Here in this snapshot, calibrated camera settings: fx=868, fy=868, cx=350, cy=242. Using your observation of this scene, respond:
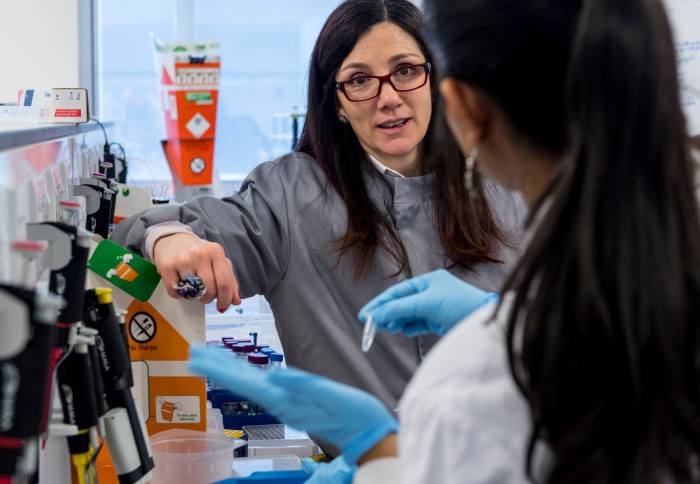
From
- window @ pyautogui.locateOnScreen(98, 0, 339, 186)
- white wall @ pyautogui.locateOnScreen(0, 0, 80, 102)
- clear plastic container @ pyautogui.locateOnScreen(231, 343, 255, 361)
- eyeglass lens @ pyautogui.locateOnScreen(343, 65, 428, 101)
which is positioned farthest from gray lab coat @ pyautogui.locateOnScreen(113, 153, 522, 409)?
window @ pyautogui.locateOnScreen(98, 0, 339, 186)

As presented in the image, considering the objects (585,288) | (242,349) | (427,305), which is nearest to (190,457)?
(427,305)

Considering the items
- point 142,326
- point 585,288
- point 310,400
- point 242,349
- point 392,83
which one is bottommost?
point 242,349

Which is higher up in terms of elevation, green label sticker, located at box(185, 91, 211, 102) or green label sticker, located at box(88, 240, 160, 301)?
green label sticker, located at box(185, 91, 211, 102)

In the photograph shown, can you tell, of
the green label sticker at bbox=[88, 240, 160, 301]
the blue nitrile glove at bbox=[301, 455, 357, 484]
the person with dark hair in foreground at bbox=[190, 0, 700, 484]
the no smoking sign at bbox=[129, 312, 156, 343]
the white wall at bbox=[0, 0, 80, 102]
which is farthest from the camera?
the white wall at bbox=[0, 0, 80, 102]

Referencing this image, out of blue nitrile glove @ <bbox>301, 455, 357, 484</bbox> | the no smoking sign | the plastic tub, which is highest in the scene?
the no smoking sign

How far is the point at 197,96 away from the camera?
4.21 metres

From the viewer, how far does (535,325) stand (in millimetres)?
805

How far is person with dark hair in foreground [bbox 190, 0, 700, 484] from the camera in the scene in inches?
31.2

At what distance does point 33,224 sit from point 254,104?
5131 mm

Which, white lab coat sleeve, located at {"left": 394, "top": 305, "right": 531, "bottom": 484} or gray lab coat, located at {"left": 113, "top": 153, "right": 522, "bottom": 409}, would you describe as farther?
gray lab coat, located at {"left": 113, "top": 153, "right": 522, "bottom": 409}

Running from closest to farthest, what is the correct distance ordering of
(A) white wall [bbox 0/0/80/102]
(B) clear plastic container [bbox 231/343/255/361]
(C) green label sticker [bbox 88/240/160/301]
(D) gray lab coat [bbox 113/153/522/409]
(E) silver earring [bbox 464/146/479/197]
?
(E) silver earring [bbox 464/146/479/197]
(C) green label sticker [bbox 88/240/160/301]
(D) gray lab coat [bbox 113/153/522/409]
(B) clear plastic container [bbox 231/343/255/361]
(A) white wall [bbox 0/0/80/102]

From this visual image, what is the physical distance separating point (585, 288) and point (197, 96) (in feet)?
11.9

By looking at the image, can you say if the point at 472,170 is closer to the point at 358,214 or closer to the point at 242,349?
the point at 358,214

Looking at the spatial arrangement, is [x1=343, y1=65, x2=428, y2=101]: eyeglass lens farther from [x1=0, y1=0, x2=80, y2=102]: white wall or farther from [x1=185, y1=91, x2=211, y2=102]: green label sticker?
[x1=0, y1=0, x2=80, y2=102]: white wall
